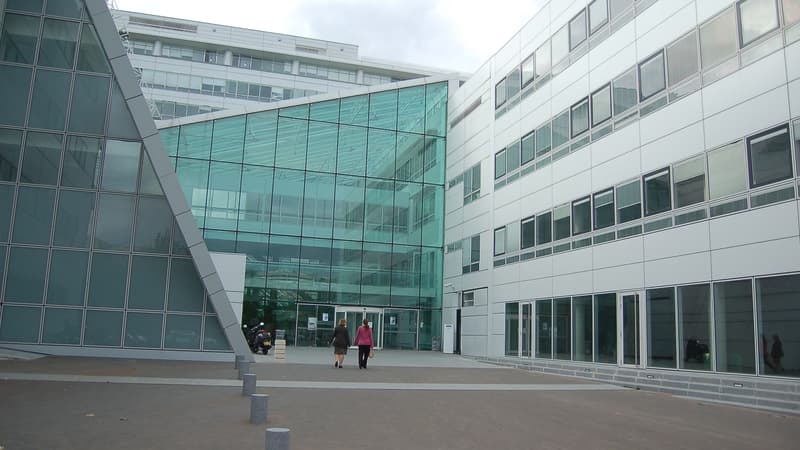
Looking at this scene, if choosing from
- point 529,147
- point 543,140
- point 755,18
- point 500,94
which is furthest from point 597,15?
point 500,94

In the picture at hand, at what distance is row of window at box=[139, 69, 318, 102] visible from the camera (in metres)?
57.9

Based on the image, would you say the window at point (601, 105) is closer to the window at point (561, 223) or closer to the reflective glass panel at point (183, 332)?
the window at point (561, 223)

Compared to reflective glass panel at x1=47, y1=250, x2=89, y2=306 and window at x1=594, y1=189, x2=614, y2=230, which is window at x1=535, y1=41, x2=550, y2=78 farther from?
reflective glass panel at x1=47, y1=250, x2=89, y2=306

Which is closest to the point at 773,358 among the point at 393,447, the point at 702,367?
the point at 702,367

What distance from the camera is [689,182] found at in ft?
61.4

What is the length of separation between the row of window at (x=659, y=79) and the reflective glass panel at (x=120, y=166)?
1606cm

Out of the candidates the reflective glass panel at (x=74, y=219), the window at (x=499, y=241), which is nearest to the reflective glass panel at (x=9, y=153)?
the reflective glass panel at (x=74, y=219)

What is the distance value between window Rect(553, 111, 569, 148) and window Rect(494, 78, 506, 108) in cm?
576

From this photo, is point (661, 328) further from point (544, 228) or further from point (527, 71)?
point (527, 71)

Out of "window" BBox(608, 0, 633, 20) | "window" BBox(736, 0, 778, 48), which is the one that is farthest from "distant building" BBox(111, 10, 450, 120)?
"window" BBox(736, 0, 778, 48)

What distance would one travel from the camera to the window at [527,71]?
1161 inches

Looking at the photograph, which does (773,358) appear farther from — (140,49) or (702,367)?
(140,49)

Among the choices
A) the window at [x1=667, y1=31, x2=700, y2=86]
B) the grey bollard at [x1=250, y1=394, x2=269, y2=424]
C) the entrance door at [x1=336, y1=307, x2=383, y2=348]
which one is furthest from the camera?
the entrance door at [x1=336, y1=307, x2=383, y2=348]

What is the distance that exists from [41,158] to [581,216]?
18748 mm
